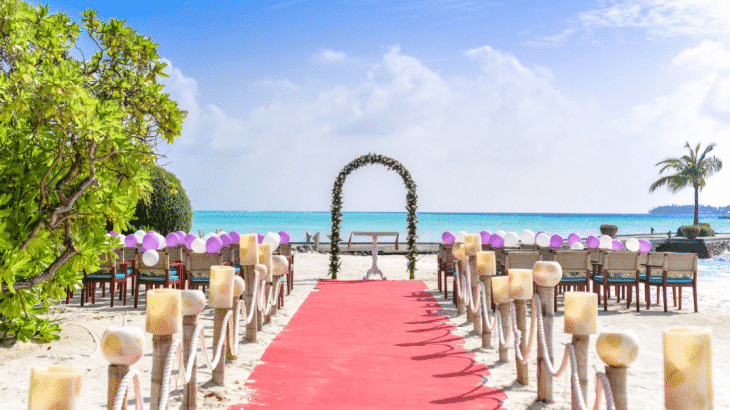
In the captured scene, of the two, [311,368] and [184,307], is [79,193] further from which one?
[311,368]

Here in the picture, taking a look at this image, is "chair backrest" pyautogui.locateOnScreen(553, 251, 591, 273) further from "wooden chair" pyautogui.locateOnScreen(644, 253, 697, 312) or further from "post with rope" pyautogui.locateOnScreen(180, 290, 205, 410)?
"post with rope" pyautogui.locateOnScreen(180, 290, 205, 410)

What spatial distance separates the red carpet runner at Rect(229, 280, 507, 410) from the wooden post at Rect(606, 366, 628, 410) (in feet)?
5.12

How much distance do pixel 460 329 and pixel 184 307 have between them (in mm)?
4551

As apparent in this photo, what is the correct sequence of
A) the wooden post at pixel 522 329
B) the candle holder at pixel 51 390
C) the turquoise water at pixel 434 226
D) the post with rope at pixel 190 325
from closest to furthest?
1. the candle holder at pixel 51 390
2. the post with rope at pixel 190 325
3. the wooden post at pixel 522 329
4. the turquoise water at pixel 434 226

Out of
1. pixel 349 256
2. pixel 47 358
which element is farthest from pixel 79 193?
pixel 349 256

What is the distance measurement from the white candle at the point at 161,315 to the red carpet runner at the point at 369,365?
1344 mm

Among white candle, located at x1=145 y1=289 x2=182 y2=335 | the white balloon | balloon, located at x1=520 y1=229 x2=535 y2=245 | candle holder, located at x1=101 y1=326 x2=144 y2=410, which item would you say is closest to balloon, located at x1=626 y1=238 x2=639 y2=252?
the white balloon

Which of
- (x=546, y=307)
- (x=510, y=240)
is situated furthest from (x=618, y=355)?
(x=510, y=240)

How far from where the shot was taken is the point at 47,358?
17.9 ft

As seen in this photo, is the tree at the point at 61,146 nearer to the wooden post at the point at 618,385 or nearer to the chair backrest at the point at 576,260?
the wooden post at the point at 618,385

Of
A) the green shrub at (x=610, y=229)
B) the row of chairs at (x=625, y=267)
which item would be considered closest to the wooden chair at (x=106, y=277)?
the row of chairs at (x=625, y=267)

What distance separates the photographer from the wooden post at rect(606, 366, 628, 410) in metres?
2.67

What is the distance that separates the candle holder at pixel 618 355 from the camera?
2.62m

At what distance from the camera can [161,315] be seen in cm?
304
